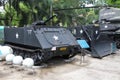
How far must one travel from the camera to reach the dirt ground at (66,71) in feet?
18.6

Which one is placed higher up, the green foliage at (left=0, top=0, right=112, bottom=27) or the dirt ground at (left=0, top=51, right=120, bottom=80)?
the green foliage at (left=0, top=0, right=112, bottom=27)

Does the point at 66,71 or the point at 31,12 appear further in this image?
the point at 31,12

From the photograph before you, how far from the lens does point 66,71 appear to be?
6.32m

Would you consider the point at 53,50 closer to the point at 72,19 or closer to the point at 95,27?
the point at 95,27

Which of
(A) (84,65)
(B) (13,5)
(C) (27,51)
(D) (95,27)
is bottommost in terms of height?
(A) (84,65)

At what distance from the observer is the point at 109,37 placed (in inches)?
405

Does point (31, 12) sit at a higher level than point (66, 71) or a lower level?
higher

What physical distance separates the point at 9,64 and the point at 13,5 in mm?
9282

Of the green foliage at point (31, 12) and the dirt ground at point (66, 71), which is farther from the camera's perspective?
the green foliage at point (31, 12)

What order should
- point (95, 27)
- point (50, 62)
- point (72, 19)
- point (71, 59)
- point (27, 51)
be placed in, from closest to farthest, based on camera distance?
1. point (27, 51)
2. point (50, 62)
3. point (71, 59)
4. point (95, 27)
5. point (72, 19)

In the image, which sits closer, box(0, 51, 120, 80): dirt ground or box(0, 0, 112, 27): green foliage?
box(0, 51, 120, 80): dirt ground

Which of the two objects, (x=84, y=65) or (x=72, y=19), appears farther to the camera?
(x=72, y=19)

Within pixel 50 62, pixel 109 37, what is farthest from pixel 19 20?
pixel 50 62

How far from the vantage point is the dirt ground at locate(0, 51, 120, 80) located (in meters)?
5.66
